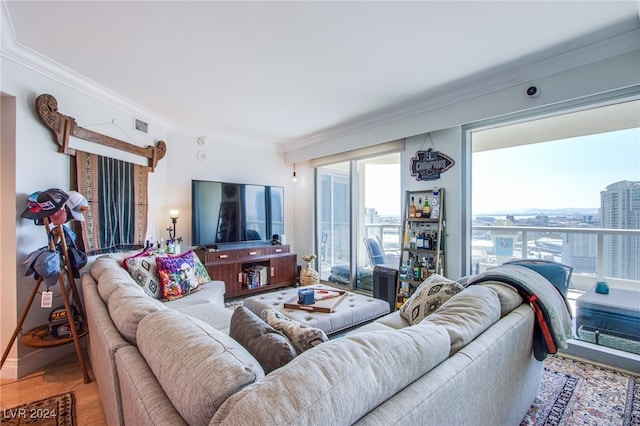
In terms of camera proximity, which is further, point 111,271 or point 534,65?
point 534,65

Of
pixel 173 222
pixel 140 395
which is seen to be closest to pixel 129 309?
pixel 140 395

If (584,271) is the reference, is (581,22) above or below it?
above

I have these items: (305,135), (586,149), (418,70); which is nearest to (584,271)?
(586,149)

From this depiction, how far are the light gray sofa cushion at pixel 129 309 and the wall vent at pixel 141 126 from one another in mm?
2438

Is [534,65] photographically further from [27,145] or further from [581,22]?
[27,145]

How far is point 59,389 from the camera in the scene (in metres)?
2.04

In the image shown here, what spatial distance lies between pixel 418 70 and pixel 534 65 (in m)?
0.94

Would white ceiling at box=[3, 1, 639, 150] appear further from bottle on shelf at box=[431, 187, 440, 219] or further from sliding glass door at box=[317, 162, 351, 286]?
sliding glass door at box=[317, 162, 351, 286]

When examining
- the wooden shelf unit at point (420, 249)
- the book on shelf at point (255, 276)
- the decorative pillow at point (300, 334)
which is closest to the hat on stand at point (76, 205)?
the decorative pillow at point (300, 334)

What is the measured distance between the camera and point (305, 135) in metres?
4.61

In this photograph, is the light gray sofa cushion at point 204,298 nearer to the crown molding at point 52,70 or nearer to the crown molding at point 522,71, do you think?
the crown molding at point 52,70

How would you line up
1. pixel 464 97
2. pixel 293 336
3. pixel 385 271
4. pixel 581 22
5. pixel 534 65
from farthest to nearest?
pixel 385 271, pixel 464 97, pixel 534 65, pixel 581 22, pixel 293 336

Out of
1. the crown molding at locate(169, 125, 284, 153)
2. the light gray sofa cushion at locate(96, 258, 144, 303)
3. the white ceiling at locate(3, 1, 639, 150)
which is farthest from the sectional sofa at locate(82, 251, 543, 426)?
the crown molding at locate(169, 125, 284, 153)

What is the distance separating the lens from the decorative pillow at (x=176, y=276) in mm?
2654
